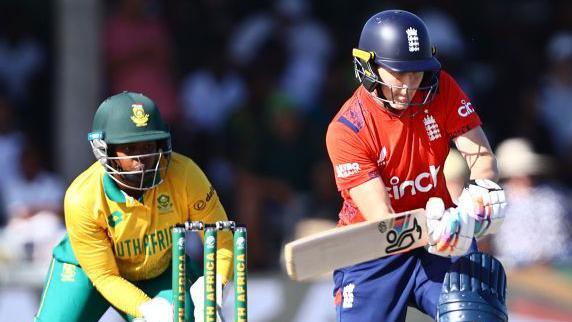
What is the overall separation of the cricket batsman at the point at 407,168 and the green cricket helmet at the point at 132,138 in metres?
0.70

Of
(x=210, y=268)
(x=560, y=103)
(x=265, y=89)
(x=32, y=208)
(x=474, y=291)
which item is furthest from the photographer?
(x=265, y=89)

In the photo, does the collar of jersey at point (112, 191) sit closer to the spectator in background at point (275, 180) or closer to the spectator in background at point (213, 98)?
the spectator in background at point (275, 180)

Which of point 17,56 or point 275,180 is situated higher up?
point 17,56

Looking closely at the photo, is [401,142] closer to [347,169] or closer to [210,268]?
[347,169]

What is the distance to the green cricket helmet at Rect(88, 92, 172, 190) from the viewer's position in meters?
5.40

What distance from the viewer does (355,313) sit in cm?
547

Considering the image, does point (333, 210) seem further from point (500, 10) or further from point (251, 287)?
point (500, 10)

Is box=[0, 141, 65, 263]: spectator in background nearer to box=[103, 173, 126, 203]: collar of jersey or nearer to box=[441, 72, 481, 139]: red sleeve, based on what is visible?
box=[103, 173, 126, 203]: collar of jersey

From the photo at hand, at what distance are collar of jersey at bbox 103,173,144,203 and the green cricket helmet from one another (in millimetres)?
62

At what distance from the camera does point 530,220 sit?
8.79m

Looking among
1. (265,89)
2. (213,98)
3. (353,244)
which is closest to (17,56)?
(213,98)

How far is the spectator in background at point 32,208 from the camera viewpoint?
29.7 feet

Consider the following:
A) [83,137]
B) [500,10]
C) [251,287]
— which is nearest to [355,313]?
[251,287]

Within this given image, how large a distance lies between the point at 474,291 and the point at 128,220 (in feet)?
4.83
